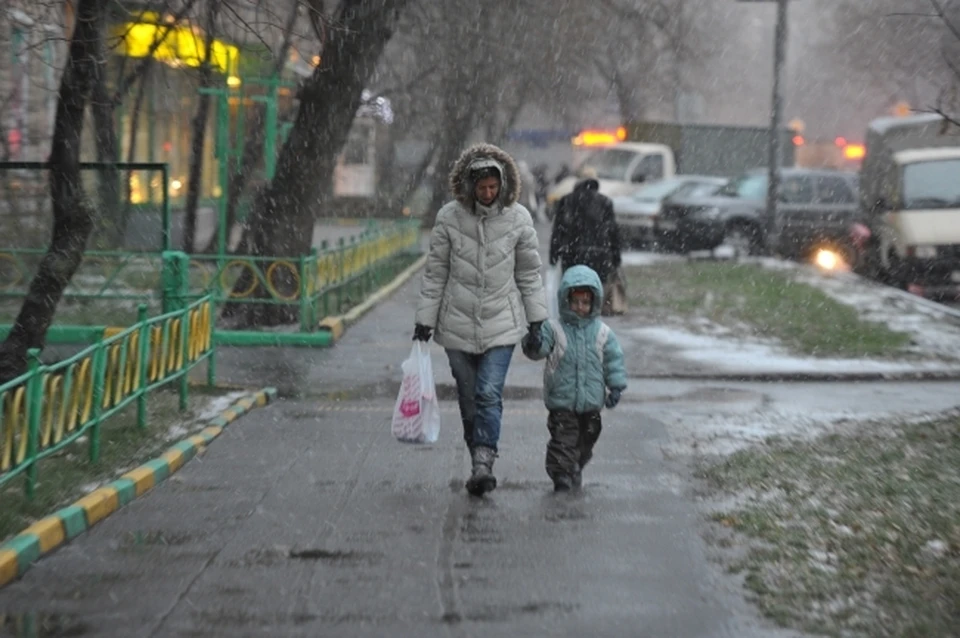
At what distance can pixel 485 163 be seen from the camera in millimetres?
8008

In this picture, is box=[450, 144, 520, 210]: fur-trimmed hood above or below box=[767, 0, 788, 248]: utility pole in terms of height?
below

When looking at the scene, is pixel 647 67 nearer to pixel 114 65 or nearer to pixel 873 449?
pixel 114 65

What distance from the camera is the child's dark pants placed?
833 centimetres

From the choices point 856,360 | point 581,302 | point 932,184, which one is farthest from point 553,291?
point 581,302

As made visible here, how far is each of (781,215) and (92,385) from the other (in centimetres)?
2460

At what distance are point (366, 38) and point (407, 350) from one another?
331cm

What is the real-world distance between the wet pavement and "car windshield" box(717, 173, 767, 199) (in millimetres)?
22039

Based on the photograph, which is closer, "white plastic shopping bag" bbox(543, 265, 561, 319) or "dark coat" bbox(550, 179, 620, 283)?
"dark coat" bbox(550, 179, 620, 283)

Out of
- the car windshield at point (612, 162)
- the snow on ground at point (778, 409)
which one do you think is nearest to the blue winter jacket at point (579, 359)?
the snow on ground at point (778, 409)

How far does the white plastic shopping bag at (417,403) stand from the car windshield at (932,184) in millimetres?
16739

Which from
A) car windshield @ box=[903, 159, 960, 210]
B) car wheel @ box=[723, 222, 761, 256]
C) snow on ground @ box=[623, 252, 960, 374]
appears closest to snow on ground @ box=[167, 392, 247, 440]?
snow on ground @ box=[623, 252, 960, 374]

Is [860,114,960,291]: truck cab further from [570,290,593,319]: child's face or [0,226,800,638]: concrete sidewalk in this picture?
[570,290,593,319]: child's face

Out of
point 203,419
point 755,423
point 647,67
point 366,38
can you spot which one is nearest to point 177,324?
point 203,419

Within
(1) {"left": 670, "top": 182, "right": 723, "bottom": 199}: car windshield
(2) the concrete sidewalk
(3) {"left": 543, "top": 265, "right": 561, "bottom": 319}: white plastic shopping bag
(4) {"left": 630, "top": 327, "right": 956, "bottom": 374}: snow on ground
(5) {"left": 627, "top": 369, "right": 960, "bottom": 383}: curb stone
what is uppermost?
(1) {"left": 670, "top": 182, "right": 723, "bottom": 199}: car windshield
